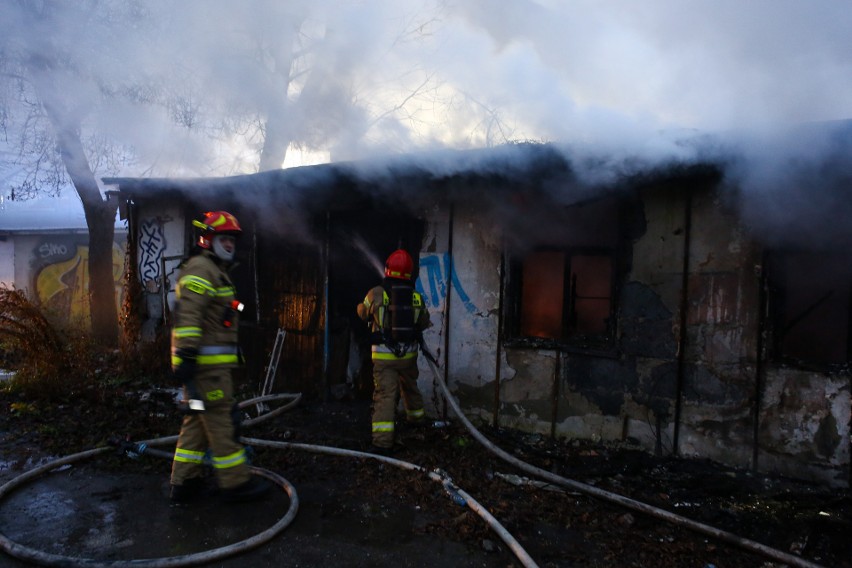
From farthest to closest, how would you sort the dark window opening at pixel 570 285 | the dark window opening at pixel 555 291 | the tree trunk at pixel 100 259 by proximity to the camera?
the tree trunk at pixel 100 259, the dark window opening at pixel 555 291, the dark window opening at pixel 570 285

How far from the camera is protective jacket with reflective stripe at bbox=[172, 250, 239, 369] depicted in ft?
11.3

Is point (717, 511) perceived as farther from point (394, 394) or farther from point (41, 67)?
point (41, 67)

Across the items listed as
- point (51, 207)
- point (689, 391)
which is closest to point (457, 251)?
point (689, 391)

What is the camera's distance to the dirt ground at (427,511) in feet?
10.4

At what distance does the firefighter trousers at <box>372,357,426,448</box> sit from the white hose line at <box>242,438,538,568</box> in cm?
34

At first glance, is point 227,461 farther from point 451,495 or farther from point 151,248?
point 151,248

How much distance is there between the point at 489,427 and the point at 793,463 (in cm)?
272

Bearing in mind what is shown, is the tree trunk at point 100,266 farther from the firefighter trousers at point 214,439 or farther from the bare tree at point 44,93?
the firefighter trousers at point 214,439

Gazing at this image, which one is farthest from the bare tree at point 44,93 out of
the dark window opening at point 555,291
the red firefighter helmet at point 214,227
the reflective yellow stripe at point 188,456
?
the dark window opening at point 555,291

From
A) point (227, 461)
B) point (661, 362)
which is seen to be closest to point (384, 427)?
point (227, 461)

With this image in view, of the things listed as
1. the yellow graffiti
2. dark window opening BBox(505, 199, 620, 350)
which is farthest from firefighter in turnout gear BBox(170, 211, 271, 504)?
the yellow graffiti

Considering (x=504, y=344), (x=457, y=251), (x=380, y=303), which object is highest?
(x=457, y=251)

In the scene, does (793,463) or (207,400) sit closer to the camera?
(207,400)

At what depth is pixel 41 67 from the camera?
4.43m
